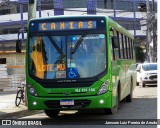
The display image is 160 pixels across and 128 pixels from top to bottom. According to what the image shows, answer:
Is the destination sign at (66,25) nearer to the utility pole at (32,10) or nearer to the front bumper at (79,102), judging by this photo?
the front bumper at (79,102)

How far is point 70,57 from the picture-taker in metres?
10.6

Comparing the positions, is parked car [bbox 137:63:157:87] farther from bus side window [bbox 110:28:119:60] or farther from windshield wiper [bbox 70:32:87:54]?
windshield wiper [bbox 70:32:87:54]

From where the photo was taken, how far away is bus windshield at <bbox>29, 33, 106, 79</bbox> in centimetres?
1053

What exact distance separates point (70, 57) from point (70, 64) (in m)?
Result: 0.19

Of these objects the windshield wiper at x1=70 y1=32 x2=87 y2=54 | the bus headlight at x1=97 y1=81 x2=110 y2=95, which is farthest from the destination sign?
the bus headlight at x1=97 y1=81 x2=110 y2=95

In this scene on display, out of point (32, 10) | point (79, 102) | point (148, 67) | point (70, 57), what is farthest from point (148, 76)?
point (79, 102)

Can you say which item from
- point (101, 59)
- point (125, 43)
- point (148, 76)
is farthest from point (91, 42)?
point (148, 76)

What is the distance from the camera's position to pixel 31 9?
15133mm

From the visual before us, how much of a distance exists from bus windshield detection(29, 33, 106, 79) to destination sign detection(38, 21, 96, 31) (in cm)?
24

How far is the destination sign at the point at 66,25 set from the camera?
10.8 m

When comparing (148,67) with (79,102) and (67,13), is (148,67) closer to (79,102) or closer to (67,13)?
(79,102)

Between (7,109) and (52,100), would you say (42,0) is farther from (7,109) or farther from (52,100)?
(52,100)

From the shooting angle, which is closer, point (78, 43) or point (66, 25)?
point (78, 43)

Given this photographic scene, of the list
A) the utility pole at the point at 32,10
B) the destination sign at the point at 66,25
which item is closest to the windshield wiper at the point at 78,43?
the destination sign at the point at 66,25
